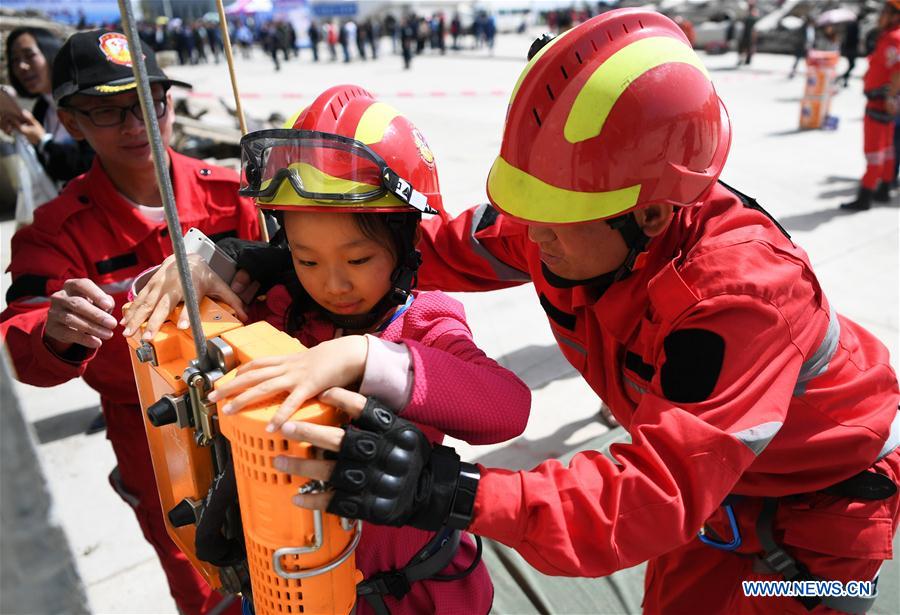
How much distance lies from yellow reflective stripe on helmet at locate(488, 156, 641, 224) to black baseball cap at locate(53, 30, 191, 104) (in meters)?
1.51

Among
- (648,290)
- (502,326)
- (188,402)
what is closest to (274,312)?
(188,402)

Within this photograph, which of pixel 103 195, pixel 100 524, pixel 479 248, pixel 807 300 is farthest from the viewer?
pixel 100 524

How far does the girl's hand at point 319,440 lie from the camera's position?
93 cm

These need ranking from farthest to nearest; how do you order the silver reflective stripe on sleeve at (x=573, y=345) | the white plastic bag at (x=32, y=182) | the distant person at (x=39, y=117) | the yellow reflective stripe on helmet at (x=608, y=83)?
the white plastic bag at (x=32, y=182) → the distant person at (x=39, y=117) → the silver reflective stripe on sleeve at (x=573, y=345) → the yellow reflective stripe on helmet at (x=608, y=83)

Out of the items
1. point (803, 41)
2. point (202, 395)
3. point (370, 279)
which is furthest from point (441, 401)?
point (803, 41)

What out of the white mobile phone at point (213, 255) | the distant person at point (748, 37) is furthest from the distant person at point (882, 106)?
the distant person at point (748, 37)

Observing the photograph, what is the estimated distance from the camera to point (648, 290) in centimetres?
144

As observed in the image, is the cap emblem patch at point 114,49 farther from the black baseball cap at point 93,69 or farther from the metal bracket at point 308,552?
the metal bracket at point 308,552

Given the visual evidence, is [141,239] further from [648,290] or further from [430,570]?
[648,290]

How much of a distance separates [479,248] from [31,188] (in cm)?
330

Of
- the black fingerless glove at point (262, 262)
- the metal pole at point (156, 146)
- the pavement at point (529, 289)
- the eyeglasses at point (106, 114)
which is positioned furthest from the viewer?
the pavement at point (529, 289)

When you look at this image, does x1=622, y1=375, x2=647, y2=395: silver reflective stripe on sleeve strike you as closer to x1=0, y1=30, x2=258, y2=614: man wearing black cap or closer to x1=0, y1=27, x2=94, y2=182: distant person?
x1=0, y1=30, x2=258, y2=614: man wearing black cap

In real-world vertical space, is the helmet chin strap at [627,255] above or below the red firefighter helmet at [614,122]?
below

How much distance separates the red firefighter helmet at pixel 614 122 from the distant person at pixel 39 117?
3.02 meters
